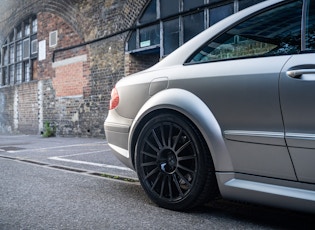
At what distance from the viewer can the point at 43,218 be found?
109 inches

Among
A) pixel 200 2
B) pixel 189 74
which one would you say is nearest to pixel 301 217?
pixel 189 74

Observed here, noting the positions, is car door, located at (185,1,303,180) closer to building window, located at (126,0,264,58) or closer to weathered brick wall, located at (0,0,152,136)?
building window, located at (126,0,264,58)

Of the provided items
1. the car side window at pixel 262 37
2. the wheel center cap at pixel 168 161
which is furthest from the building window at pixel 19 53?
the car side window at pixel 262 37

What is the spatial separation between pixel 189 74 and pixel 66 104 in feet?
34.5

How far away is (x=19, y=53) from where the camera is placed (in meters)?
16.8

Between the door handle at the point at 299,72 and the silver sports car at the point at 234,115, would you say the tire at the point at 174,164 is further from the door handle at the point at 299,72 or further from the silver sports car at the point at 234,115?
the door handle at the point at 299,72

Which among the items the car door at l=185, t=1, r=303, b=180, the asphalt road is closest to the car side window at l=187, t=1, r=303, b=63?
the car door at l=185, t=1, r=303, b=180

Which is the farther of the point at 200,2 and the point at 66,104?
the point at 66,104

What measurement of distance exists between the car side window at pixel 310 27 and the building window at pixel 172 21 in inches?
216

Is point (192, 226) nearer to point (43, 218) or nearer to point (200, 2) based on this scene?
point (43, 218)

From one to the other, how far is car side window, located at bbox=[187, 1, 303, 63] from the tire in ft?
2.01

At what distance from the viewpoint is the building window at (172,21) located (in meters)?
8.20

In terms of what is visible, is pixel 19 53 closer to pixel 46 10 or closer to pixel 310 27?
pixel 46 10

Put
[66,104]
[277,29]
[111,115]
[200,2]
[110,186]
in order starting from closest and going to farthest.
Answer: [277,29]
[111,115]
[110,186]
[200,2]
[66,104]
